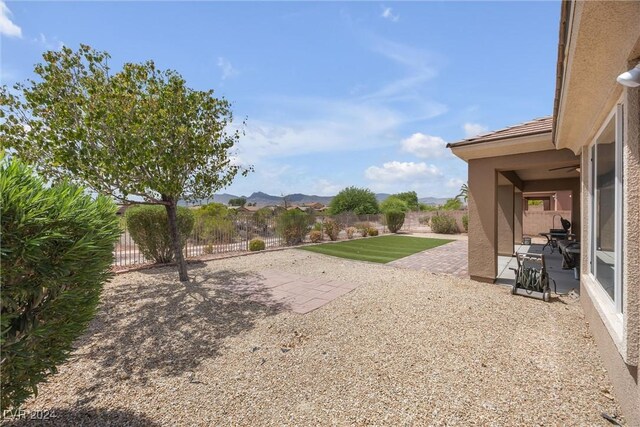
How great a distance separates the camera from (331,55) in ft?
31.5

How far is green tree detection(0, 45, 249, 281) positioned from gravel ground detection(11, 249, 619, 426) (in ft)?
9.65

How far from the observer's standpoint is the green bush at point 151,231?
9922 millimetres

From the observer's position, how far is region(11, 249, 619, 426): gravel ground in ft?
9.11

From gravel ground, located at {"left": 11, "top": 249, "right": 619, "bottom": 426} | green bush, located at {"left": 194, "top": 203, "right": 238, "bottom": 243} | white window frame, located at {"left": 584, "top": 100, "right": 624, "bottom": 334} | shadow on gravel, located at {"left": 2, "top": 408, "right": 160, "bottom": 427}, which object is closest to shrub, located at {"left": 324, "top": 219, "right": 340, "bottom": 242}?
green bush, located at {"left": 194, "top": 203, "right": 238, "bottom": 243}

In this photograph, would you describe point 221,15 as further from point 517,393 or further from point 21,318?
point 517,393

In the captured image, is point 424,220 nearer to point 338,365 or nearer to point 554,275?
point 554,275

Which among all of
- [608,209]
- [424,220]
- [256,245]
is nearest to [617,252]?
[608,209]

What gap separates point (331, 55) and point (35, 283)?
32.7 ft

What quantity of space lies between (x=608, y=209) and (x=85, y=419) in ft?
21.7

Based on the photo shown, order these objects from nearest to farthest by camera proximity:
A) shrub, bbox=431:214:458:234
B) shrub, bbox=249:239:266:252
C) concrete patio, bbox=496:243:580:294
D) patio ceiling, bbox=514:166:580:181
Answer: concrete patio, bbox=496:243:580:294 < patio ceiling, bbox=514:166:580:181 < shrub, bbox=249:239:266:252 < shrub, bbox=431:214:458:234

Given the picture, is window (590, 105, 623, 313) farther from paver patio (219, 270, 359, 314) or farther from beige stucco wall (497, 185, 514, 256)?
beige stucco wall (497, 185, 514, 256)

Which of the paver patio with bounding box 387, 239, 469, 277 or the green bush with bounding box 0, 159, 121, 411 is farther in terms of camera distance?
the paver patio with bounding box 387, 239, 469, 277

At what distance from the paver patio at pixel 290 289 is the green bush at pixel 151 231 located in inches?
153

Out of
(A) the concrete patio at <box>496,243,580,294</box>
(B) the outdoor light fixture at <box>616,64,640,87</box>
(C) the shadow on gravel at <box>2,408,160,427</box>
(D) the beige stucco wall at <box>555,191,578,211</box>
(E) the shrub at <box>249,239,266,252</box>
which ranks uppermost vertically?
(D) the beige stucco wall at <box>555,191,578,211</box>
